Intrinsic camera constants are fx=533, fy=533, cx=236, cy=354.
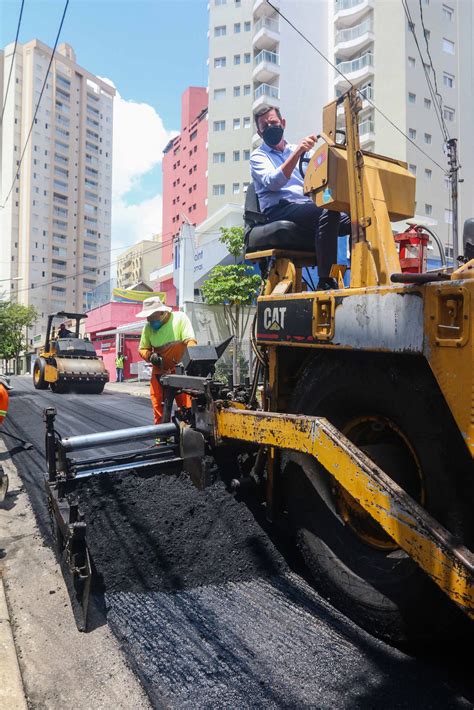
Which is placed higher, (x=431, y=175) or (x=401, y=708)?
(x=431, y=175)

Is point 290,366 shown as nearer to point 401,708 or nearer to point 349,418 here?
point 349,418

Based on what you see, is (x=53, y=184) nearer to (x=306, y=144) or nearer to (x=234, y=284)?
(x=234, y=284)

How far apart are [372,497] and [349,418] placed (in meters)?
0.47

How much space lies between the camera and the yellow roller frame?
151 centimetres

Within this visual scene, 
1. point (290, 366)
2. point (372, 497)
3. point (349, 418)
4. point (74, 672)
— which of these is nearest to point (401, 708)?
point (372, 497)

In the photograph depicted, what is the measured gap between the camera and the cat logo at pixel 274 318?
7.91 ft

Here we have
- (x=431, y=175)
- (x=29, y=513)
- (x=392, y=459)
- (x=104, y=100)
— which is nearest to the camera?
(x=392, y=459)

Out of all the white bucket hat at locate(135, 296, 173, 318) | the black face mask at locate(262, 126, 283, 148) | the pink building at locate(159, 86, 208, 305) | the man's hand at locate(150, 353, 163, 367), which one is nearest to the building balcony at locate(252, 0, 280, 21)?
the pink building at locate(159, 86, 208, 305)

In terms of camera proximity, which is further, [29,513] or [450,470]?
[29,513]

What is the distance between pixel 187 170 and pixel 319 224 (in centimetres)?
5591

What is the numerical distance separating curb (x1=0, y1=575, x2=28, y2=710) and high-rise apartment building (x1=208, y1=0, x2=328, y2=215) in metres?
36.7

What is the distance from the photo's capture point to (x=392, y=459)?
6.56ft

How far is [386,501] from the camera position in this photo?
1.72 metres

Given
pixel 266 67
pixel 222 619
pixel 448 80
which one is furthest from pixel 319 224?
pixel 266 67
